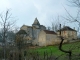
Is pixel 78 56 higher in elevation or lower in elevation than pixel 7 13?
lower

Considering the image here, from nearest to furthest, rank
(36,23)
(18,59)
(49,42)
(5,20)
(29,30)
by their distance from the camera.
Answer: (18,59) → (5,20) → (49,42) → (29,30) → (36,23)

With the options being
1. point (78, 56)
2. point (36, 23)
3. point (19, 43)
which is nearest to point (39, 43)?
point (36, 23)

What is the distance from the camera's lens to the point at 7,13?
20578 millimetres

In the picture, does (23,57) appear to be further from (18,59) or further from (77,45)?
(77,45)

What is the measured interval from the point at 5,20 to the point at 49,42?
49184mm

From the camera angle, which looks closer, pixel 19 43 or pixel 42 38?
pixel 19 43

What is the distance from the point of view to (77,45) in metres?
6.80

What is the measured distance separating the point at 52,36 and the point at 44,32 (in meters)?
3.42

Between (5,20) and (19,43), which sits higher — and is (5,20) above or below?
above

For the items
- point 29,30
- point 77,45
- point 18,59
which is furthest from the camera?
point 29,30

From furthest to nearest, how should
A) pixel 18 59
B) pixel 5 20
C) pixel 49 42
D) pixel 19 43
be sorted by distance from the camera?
1. pixel 49 42
2. pixel 19 43
3. pixel 5 20
4. pixel 18 59

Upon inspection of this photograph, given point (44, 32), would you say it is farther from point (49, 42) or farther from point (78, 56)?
point (78, 56)

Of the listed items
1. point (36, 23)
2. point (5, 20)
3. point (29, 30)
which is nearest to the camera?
point (5, 20)

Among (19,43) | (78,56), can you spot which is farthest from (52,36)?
(78,56)
